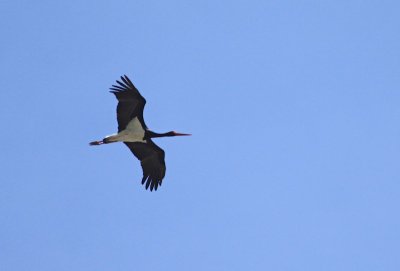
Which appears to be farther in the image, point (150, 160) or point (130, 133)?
point (150, 160)

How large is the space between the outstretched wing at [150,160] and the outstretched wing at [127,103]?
1.26 metres

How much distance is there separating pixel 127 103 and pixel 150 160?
117 inches

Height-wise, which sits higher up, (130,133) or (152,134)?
(152,134)

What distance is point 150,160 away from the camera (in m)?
41.5

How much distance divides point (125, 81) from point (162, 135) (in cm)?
385

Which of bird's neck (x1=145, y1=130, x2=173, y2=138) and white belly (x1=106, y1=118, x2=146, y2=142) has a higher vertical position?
bird's neck (x1=145, y1=130, x2=173, y2=138)

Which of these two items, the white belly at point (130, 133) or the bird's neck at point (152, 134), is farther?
the bird's neck at point (152, 134)

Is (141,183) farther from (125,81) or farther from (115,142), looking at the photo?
(125,81)

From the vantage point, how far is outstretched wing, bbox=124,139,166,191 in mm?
41156

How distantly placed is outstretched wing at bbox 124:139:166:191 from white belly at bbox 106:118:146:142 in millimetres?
822

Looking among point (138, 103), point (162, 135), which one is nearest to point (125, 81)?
point (138, 103)

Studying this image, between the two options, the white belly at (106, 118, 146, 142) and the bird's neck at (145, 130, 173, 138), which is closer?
the white belly at (106, 118, 146, 142)

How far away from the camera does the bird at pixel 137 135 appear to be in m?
39.1

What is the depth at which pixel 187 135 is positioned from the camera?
42.5 metres
